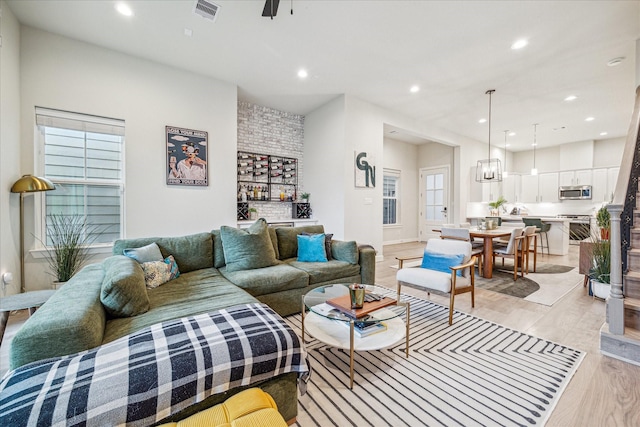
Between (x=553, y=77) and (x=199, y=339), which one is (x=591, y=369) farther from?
(x=553, y=77)

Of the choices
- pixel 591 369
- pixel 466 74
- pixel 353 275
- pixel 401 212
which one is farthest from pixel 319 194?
pixel 591 369

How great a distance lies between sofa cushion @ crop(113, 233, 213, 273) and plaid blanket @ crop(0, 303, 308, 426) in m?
1.43

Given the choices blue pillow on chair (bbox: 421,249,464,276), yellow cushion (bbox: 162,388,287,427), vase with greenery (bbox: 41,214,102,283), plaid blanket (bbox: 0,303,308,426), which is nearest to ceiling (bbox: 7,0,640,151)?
vase with greenery (bbox: 41,214,102,283)

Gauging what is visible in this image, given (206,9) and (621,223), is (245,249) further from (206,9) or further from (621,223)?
(621,223)

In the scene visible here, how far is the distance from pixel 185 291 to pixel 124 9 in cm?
300

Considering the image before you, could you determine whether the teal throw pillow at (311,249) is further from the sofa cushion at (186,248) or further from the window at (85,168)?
the window at (85,168)

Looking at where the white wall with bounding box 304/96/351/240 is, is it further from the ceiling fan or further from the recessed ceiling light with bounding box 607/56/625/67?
the recessed ceiling light with bounding box 607/56/625/67

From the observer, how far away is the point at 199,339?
4.40ft

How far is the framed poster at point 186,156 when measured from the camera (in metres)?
3.89

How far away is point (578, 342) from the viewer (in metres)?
2.28

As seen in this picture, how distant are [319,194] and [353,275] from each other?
2.49 m

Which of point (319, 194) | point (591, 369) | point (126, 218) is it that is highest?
point (319, 194)

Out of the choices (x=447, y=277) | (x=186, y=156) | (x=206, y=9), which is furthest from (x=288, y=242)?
(x=206, y=9)

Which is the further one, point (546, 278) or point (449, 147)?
point (449, 147)
